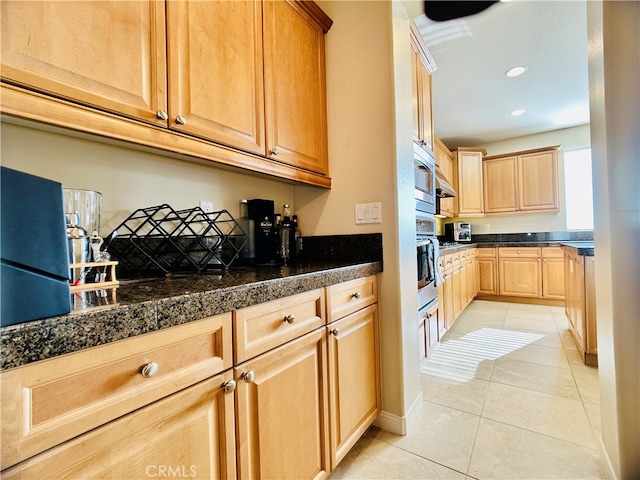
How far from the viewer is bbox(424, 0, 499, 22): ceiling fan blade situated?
1.90 metres

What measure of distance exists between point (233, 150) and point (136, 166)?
0.40 meters

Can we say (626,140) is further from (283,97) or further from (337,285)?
(283,97)

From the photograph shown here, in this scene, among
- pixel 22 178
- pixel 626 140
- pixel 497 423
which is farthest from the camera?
pixel 497 423

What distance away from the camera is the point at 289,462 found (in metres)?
0.92

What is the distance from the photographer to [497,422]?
157 cm

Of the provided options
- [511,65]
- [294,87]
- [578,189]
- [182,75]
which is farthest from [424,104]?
[578,189]

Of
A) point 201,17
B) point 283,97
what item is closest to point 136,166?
point 201,17

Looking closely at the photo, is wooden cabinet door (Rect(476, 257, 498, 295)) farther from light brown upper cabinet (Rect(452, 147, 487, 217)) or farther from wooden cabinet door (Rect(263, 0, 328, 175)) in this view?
wooden cabinet door (Rect(263, 0, 328, 175))

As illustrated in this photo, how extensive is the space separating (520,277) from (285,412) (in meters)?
4.51

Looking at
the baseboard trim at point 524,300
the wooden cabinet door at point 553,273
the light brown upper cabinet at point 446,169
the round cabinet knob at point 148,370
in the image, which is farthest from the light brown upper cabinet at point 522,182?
the round cabinet knob at point 148,370

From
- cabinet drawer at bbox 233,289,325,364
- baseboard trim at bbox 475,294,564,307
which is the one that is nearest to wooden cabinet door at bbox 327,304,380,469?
cabinet drawer at bbox 233,289,325,364

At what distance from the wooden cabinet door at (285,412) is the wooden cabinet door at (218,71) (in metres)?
0.83

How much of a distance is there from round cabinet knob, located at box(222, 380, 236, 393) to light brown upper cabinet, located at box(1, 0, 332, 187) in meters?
0.75

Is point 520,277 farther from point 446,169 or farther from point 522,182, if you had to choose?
point 446,169
